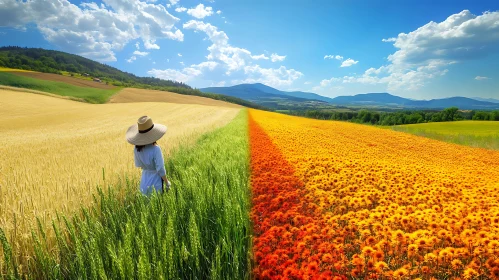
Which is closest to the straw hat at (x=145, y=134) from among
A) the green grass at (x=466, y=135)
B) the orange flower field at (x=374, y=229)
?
the orange flower field at (x=374, y=229)

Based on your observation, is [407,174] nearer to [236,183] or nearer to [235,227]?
[236,183]

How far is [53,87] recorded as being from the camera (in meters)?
62.9

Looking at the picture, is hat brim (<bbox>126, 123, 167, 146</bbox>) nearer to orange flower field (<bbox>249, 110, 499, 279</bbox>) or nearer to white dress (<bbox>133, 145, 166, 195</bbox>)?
white dress (<bbox>133, 145, 166, 195</bbox>)

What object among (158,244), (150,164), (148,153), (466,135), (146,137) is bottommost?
(466,135)

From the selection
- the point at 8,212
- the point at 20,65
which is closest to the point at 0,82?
the point at 20,65

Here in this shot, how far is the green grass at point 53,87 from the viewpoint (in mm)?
59094

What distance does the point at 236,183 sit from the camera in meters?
3.97

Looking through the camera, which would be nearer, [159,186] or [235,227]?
[235,227]

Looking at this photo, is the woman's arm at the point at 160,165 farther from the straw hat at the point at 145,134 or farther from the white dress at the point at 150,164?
the straw hat at the point at 145,134

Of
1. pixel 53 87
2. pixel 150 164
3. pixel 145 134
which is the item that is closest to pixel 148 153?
pixel 150 164

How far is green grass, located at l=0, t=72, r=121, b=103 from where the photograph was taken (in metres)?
59.1

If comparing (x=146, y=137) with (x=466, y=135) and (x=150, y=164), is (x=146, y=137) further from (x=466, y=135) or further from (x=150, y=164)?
(x=466, y=135)

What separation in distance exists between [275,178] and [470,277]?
11.0 feet

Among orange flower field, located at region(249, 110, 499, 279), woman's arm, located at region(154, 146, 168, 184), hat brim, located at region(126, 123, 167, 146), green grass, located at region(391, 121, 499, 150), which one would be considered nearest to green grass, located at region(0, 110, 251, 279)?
orange flower field, located at region(249, 110, 499, 279)
